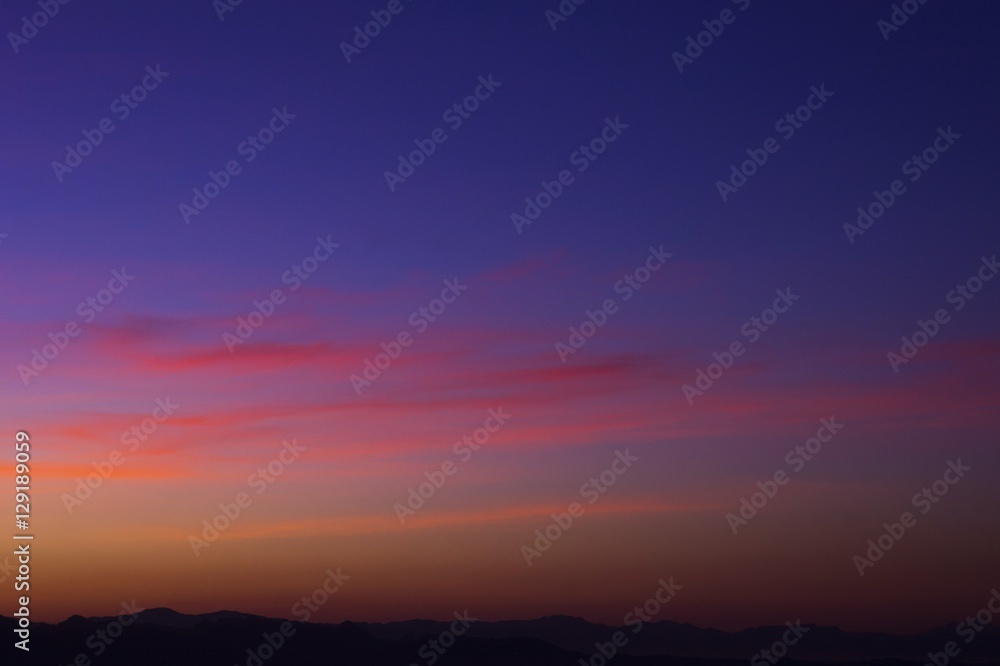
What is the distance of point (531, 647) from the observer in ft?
428

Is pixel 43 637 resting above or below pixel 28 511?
above

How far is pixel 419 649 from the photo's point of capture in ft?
422

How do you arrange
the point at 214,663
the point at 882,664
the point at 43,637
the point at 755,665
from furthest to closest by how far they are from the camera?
the point at 755,665 < the point at 882,664 < the point at 214,663 < the point at 43,637

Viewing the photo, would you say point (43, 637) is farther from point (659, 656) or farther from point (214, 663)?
point (659, 656)

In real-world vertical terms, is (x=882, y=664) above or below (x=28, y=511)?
above

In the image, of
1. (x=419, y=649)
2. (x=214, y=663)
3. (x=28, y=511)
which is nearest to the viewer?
(x=28, y=511)

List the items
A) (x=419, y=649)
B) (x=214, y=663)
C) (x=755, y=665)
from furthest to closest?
(x=755, y=665) → (x=419, y=649) → (x=214, y=663)

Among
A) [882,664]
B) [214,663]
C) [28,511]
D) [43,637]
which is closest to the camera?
[28,511]

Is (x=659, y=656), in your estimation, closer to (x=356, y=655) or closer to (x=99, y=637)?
(x=356, y=655)

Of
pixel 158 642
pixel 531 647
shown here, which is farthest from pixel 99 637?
pixel 531 647

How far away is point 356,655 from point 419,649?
8550 mm

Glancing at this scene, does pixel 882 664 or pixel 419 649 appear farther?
pixel 419 649

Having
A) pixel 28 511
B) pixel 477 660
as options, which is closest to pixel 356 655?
pixel 477 660

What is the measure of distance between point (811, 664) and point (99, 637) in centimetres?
8059
